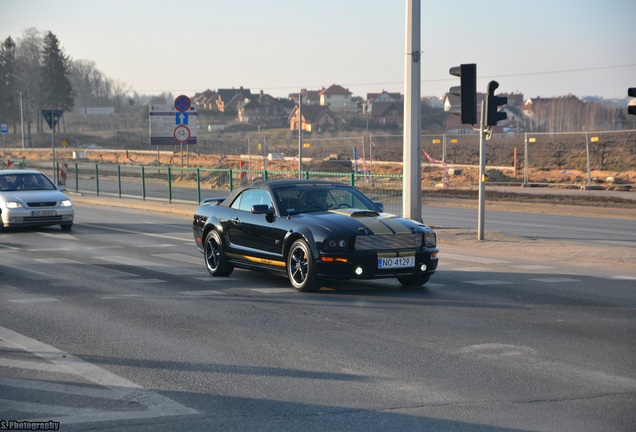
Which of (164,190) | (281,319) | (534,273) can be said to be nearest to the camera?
(281,319)

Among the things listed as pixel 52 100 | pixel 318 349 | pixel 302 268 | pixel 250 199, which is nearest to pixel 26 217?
pixel 250 199

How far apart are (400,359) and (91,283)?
657 cm

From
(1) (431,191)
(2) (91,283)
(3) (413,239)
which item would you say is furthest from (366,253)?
(1) (431,191)

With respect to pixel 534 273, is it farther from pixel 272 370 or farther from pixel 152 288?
pixel 272 370

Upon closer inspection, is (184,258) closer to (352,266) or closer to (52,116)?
(352,266)

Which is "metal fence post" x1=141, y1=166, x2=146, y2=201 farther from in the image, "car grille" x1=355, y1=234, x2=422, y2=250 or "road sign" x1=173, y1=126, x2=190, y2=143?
"car grille" x1=355, y1=234, x2=422, y2=250

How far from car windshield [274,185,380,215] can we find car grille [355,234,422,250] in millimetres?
1205

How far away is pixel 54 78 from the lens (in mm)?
122688

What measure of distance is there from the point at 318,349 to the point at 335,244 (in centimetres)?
335

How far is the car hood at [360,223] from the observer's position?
39.0 ft

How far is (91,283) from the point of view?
521 inches

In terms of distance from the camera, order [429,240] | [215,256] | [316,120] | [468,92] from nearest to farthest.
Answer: [429,240]
[215,256]
[468,92]
[316,120]

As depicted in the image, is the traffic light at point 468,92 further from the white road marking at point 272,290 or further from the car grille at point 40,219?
the car grille at point 40,219

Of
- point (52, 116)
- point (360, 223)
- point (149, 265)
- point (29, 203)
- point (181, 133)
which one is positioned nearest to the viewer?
point (360, 223)
